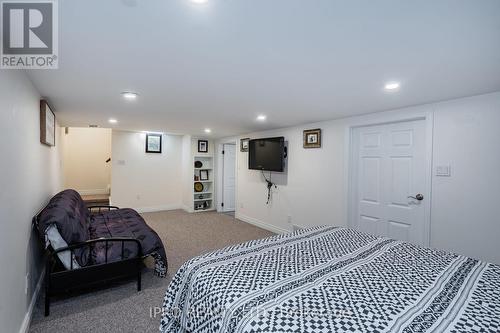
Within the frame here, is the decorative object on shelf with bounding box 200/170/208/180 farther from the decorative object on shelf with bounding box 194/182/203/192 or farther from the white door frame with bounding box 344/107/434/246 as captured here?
the white door frame with bounding box 344/107/434/246

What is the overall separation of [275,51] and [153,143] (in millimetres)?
5372

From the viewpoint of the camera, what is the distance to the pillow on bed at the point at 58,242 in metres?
2.05

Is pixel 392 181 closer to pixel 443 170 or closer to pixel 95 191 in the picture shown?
pixel 443 170

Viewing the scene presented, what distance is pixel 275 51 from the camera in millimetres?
1508

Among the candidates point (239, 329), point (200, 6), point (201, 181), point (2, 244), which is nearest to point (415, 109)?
point (200, 6)

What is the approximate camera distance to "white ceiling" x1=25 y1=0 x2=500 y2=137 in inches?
43.8

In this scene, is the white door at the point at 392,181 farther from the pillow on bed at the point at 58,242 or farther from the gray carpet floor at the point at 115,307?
the pillow on bed at the point at 58,242

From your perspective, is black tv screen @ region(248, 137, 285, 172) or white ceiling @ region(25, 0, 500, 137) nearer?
white ceiling @ region(25, 0, 500, 137)

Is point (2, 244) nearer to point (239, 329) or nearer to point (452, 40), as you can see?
point (239, 329)

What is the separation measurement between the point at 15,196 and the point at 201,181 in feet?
15.7

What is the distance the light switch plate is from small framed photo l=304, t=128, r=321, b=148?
161 cm

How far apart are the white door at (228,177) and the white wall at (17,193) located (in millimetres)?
4355

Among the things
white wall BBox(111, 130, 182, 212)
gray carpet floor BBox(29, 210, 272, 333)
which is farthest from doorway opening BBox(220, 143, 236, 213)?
gray carpet floor BBox(29, 210, 272, 333)

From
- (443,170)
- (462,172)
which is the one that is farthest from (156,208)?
(462,172)
